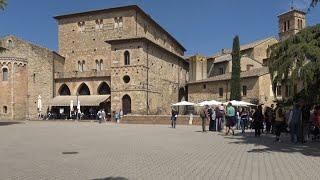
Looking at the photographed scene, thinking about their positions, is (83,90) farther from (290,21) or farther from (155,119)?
(290,21)

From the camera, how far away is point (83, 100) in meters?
54.2

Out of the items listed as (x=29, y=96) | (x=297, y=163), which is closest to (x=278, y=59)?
(x=297, y=163)

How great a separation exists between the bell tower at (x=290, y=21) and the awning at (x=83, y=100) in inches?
1883

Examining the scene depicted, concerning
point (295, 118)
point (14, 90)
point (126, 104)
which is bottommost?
point (295, 118)

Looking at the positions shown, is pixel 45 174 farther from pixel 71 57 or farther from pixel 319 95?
pixel 71 57

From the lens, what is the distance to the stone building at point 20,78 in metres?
51.6

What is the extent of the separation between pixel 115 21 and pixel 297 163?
4672cm

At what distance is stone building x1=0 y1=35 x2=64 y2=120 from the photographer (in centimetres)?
5159

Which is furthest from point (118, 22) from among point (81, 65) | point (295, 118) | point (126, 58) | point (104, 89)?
point (295, 118)

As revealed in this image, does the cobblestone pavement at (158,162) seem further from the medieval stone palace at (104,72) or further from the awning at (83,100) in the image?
the awning at (83,100)

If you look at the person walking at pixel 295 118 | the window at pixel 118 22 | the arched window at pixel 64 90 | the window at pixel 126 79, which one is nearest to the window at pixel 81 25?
the window at pixel 118 22

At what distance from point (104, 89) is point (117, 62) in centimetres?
595

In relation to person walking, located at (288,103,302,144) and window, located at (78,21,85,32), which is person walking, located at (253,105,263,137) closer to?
person walking, located at (288,103,302,144)

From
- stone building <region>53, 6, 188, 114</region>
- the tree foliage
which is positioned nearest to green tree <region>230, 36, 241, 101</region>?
stone building <region>53, 6, 188, 114</region>
